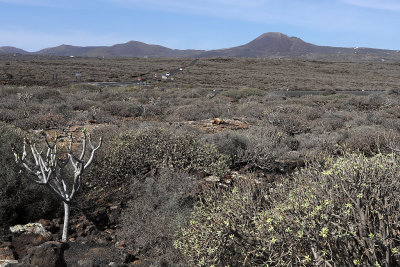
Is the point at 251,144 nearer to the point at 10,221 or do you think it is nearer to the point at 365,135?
the point at 365,135

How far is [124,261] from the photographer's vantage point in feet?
10.7

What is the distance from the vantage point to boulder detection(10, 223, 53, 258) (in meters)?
3.47

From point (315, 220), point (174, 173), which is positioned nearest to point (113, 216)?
point (174, 173)

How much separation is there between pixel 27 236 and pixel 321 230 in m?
3.19

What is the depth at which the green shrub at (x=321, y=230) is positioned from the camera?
2137 mm

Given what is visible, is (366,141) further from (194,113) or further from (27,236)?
(27,236)

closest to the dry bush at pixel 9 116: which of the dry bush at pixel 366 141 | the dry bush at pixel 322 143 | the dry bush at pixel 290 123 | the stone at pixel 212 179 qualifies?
the stone at pixel 212 179

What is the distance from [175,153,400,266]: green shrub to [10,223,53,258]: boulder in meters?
1.83

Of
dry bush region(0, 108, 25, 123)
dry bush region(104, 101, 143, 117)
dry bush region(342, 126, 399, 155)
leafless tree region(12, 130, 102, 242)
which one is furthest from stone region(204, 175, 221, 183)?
dry bush region(104, 101, 143, 117)

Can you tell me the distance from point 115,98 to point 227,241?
48.9 ft

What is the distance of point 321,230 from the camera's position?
7.21 feet

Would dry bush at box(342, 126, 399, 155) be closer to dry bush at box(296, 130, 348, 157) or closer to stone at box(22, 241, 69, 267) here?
dry bush at box(296, 130, 348, 157)

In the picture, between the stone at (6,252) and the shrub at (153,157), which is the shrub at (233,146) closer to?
the shrub at (153,157)

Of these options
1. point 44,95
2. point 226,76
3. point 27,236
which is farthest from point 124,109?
point 226,76
